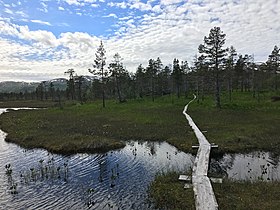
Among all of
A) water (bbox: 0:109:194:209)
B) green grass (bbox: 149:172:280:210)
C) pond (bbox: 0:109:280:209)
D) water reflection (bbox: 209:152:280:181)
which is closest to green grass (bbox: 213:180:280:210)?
green grass (bbox: 149:172:280:210)

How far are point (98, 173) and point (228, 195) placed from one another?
8.33 metres

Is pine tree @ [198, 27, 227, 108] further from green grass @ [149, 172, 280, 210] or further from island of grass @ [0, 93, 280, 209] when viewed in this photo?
green grass @ [149, 172, 280, 210]

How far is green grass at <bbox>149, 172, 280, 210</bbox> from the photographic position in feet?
36.9

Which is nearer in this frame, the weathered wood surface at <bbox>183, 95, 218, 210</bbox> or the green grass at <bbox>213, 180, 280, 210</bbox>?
the weathered wood surface at <bbox>183, 95, 218, 210</bbox>

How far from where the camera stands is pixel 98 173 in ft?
57.3

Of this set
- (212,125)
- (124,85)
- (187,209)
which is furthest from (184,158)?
(124,85)

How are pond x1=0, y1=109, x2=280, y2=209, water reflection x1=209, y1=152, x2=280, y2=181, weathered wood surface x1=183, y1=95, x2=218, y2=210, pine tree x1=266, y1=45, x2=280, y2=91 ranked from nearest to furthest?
weathered wood surface x1=183, y1=95, x2=218, y2=210 → pond x1=0, y1=109, x2=280, y2=209 → water reflection x1=209, y1=152, x2=280, y2=181 → pine tree x1=266, y1=45, x2=280, y2=91

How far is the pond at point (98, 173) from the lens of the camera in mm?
13141

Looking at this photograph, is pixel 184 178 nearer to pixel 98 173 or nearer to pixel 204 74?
pixel 98 173

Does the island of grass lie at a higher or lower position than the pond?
higher

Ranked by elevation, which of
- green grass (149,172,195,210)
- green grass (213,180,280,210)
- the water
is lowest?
the water

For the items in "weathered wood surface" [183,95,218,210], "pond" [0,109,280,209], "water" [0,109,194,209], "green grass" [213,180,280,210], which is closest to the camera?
"weathered wood surface" [183,95,218,210]

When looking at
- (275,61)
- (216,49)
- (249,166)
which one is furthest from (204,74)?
(249,166)

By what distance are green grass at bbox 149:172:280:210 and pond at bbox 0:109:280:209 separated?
80 cm
